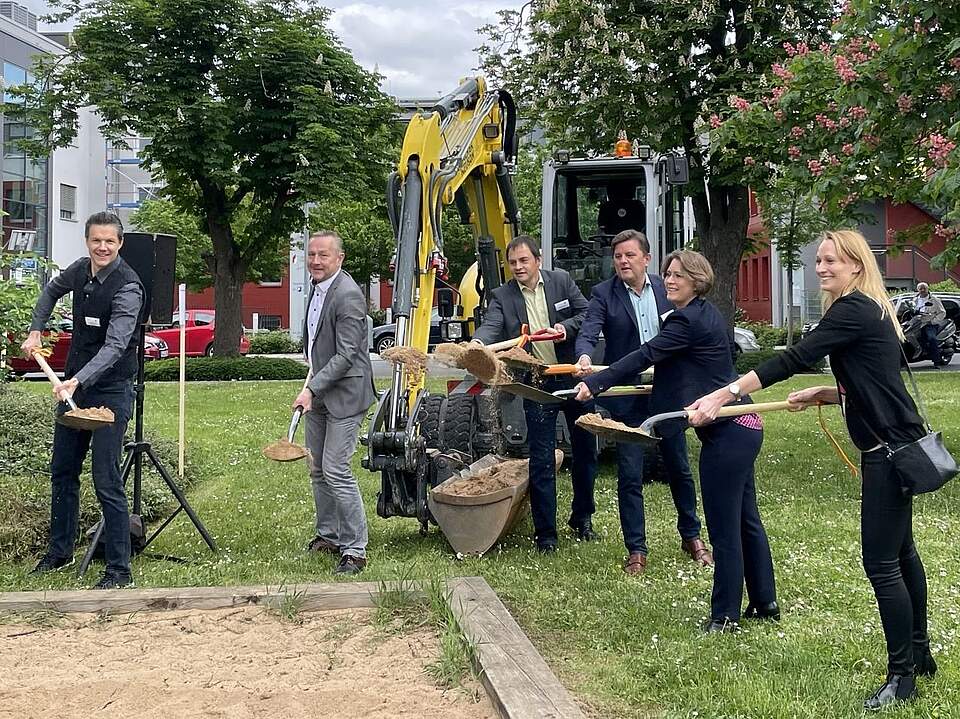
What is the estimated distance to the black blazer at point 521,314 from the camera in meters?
6.89

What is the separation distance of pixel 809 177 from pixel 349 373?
17.7 feet

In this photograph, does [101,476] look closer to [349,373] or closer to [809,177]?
[349,373]

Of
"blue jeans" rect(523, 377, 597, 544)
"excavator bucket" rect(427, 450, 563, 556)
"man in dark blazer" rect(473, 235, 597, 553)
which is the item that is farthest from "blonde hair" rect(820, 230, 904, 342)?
"excavator bucket" rect(427, 450, 563, 556)

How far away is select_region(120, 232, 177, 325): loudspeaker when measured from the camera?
6732 mm

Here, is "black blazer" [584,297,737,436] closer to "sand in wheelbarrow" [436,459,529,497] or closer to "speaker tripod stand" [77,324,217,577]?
"sand in wheelbarrow" [436,459,529,497]

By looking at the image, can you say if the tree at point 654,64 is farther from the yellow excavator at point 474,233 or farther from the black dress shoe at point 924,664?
the black dress shoe at point 924,664

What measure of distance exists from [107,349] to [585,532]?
10.9ft

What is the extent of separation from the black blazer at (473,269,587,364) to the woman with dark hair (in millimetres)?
1257

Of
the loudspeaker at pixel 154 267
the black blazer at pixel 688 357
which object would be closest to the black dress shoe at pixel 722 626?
the black blazer at pixel 688 357

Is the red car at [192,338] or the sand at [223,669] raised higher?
the red car at [192,338]

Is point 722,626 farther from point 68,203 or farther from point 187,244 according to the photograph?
point 68,203

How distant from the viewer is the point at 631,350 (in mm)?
6609

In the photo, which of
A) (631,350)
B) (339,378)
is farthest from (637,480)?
(339,378)

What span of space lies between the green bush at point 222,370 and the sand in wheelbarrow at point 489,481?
51.8 feet
